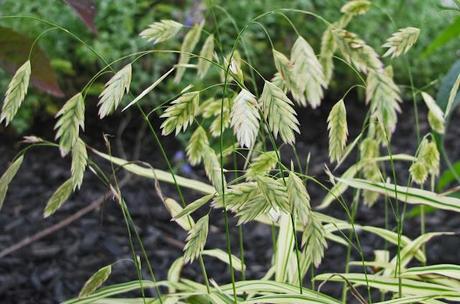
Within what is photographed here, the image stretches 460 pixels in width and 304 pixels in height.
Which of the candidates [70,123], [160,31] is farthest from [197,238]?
[160,31]

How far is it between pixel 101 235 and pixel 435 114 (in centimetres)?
113

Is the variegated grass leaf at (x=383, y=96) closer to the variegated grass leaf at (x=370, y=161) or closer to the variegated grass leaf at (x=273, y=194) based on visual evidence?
the variegated grass leaf at (x=273, y=194)

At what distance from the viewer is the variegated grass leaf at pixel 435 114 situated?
1146 mm

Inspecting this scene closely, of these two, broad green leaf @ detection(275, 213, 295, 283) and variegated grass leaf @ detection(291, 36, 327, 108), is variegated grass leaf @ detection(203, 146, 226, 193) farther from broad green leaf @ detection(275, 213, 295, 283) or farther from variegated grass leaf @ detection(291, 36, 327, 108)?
broad green leaf @ detection(275, 213, 295, 283)

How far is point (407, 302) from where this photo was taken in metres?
1.06

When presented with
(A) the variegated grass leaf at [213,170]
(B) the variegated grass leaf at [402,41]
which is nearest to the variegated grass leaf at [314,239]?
(A) the variegated grass leaf at [213,170]

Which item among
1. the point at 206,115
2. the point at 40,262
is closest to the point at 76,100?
the point at 206,115

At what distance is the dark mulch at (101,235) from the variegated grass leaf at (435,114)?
2.16 ft

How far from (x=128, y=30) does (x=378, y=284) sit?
1.76 metres

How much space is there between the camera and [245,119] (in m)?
0.71

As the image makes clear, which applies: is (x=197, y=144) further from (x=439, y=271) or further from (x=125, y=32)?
(x=125, y=32)

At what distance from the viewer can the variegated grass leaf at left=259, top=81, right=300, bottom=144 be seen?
2.42 feet

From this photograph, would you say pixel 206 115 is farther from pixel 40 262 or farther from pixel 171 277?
pixel 40 262

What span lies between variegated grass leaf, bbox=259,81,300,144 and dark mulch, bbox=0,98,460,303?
798 mm
